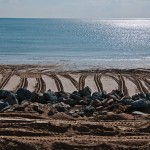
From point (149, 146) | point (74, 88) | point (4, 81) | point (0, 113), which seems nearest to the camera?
point (149, 146)

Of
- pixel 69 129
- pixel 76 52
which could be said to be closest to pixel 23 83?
pixel 69 129

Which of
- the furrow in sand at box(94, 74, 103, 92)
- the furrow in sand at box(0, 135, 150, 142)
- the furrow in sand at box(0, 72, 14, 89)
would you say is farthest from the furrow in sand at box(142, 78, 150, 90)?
the furrow in sand at box(0, 135, 150, 142)

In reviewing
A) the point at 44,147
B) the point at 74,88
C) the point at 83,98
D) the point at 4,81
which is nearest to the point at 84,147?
the point at 44,147

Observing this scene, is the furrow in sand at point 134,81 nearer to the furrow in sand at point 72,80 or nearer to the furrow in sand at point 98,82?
the furrow in sand at point 98,82

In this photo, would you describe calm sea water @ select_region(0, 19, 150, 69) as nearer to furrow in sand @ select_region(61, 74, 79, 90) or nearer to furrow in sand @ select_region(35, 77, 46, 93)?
furrow in sand @ select_region(61, 74, 79, 90)

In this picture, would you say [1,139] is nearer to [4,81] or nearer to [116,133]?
[116,133]

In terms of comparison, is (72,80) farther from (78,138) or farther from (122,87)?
(78,138)

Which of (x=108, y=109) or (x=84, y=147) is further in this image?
(x=108, y=109)

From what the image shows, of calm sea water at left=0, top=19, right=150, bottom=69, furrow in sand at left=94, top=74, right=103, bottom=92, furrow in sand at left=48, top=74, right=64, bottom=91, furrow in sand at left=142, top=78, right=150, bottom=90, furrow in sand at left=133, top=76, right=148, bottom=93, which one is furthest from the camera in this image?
calm sea water at left=0, top=19, right=150, bottom=69

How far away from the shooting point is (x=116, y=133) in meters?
11.0

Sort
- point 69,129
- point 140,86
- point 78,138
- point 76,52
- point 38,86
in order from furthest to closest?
point 76,52 → point 140,86 → point 38,86 → point 69,129 → point 78,138

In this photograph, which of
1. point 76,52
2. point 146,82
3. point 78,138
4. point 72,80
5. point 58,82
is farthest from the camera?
point 76,52

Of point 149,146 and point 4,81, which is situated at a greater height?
point 4,81

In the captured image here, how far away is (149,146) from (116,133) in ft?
4.54
